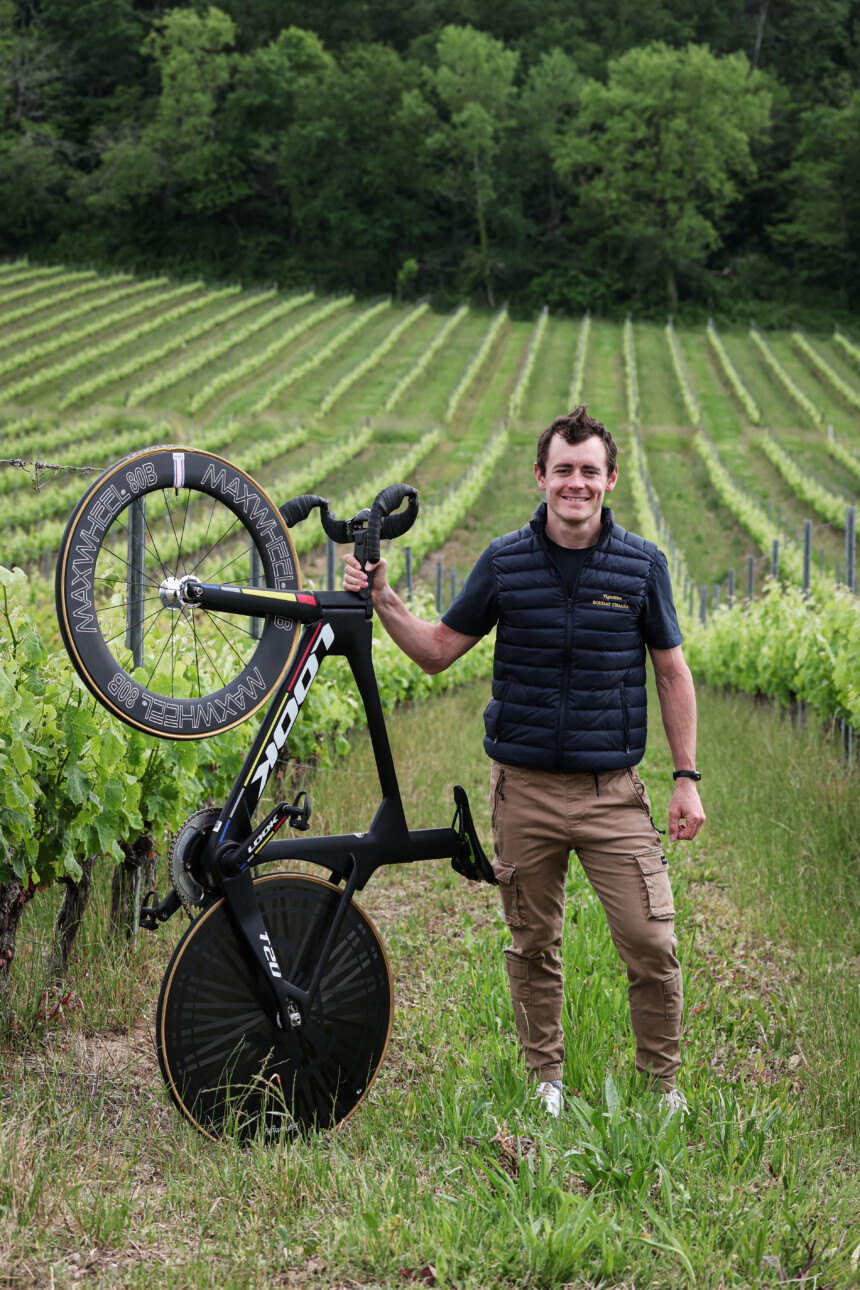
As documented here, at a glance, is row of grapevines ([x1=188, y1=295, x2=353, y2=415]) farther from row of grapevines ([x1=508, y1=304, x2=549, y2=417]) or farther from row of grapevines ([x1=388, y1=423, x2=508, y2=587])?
row of grapevines ([x1=388, y1=423, x2=508, y2=587])

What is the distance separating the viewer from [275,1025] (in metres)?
2.86

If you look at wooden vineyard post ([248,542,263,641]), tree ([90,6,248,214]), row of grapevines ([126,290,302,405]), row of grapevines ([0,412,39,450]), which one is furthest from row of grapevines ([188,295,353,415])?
wooden vineyard post ([248,542,263,641])

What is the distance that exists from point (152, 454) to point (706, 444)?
3121 centimetres

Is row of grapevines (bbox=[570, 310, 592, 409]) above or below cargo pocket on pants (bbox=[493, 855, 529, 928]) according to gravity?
above

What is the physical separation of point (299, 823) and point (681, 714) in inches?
44.6

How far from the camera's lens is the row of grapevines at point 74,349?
37.0 meters

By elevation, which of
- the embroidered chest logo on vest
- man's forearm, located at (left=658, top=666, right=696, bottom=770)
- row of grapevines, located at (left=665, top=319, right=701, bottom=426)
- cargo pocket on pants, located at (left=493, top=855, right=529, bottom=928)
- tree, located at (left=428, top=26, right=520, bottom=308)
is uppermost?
tree, located at (left=428, top=26, right=520, bottom=308)

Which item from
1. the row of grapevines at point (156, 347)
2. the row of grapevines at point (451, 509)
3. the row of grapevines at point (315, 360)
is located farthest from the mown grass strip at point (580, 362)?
the row of grapevines at point (156, 347)

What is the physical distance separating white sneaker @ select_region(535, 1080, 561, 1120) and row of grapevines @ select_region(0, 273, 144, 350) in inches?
1649

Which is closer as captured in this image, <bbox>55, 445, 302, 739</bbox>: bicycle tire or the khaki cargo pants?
<bbox>55, 445, 302, 739</bbox>: bicycle tire

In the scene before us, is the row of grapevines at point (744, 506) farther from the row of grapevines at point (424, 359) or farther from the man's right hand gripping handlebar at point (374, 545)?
the man's right hand gripping handlebar at point (374, 545)

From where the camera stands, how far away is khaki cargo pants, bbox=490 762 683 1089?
3076 millimetres

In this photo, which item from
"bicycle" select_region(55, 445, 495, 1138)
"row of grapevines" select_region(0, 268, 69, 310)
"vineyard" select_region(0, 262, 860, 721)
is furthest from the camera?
"row of grapevines" select_region(0, 268, 69, 310)

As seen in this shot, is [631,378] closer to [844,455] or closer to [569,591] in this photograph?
[844,455]
